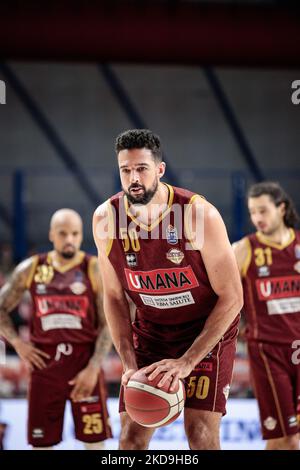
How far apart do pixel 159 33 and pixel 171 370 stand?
298 inches

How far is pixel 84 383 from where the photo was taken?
6375 millimetres

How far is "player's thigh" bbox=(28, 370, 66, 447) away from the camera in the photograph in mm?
6395

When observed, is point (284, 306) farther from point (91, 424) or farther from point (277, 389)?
point (91, 424)

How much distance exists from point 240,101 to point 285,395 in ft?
23.0

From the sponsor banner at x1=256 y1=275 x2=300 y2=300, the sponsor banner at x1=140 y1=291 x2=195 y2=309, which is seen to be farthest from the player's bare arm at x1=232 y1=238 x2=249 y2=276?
the sponsor banner at x1=140 y1=291 x2=195 y2=309

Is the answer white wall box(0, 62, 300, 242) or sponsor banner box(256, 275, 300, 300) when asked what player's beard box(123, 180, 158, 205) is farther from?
white wall box(0, 62, 300, 242)

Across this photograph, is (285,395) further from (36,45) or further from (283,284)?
(36,45)

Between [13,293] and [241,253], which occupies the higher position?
[241,253]

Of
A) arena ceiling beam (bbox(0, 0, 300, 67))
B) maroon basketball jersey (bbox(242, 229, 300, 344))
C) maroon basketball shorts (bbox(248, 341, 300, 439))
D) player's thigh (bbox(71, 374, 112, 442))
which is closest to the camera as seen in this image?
maroon basketball shorts (bbox(248, 341, 300, 439))

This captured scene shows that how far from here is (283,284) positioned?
6.30 meters

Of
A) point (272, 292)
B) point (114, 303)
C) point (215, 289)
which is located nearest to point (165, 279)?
point (215, 289)

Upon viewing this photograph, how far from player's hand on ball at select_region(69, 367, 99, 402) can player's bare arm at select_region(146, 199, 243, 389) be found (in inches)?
81.0

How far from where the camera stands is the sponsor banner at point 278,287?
20.6 feet

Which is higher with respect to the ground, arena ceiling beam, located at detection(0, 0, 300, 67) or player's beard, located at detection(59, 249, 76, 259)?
arena ceiling beam, located at detection(0, 0, 300, 67)
